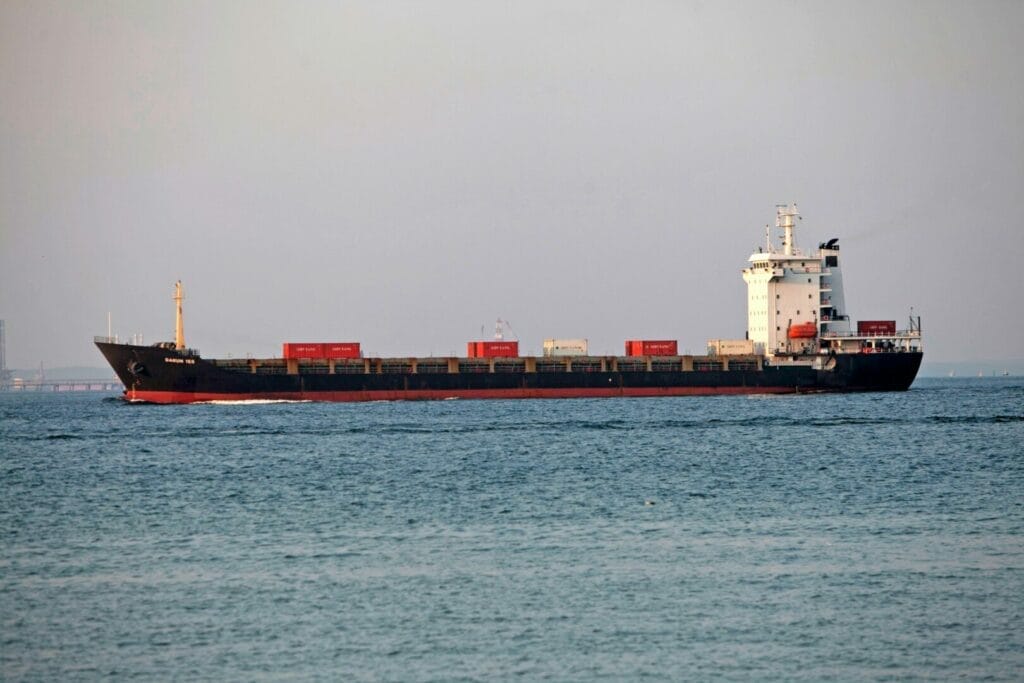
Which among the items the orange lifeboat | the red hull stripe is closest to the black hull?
the red hull stripe

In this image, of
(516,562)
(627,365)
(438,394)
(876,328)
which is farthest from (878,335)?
(516,562)

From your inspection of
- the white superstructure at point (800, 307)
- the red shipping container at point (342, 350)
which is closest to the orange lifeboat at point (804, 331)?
the white superstructure at point (800, 307)

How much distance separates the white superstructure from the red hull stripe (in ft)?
14.2

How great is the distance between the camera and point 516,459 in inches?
1973

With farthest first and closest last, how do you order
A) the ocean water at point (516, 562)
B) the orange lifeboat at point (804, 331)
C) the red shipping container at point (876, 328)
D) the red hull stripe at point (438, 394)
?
the red shipping container at point (876, 328) < the orange lifeboat at point (804, 331) < the red hull stripe at point (438, 394) < the ocean water at point (516, 562)

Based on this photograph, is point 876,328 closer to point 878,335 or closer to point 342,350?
point 878,335

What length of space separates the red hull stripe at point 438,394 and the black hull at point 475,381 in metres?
0.07

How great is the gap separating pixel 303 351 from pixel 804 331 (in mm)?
36410

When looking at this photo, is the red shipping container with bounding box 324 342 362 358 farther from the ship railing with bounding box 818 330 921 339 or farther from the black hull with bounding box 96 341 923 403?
the ship railing with bounding box 818 330 921 339

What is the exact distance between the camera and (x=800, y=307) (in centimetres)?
9888

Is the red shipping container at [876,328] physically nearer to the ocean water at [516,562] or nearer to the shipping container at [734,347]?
the shipping container at [734,347]

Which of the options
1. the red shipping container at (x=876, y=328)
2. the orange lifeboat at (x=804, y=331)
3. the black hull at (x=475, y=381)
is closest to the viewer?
the black hull at (x=475, y=381)

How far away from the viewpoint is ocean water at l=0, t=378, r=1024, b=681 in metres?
20.6

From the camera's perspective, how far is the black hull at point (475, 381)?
8888 centimetres
